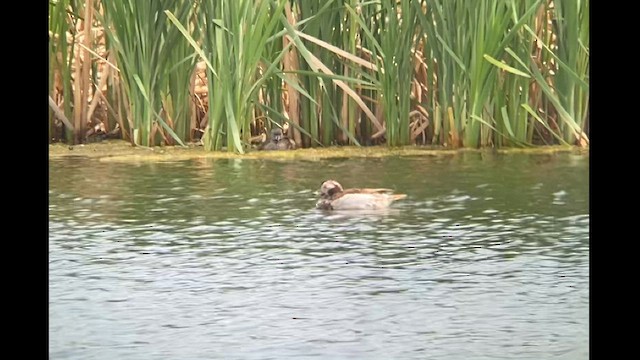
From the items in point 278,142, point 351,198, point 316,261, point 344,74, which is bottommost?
point 316,261

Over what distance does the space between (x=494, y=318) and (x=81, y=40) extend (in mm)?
3575

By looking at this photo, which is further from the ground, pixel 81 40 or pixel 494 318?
pixel 81 40

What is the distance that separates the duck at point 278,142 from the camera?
6387 mm

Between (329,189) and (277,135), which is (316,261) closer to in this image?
(329,189)

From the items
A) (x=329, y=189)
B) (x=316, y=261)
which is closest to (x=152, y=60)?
(x=329, y=189)

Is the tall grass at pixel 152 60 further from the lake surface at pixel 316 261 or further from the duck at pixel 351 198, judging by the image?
the duck at pixel 351 198

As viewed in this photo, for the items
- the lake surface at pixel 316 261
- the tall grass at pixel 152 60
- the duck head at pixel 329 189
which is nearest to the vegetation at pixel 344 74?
the tall grass at pixel 152 60

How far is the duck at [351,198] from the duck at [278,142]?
883 mm

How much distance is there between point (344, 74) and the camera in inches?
264

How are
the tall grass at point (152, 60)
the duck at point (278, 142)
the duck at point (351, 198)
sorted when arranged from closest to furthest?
the duck at point (351, 198)
the duck at point (278, 142)
the tall grass at point (152, 60)

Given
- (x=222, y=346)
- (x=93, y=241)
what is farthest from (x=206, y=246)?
(x=222, y=346)

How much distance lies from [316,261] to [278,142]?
1768 millimetres
